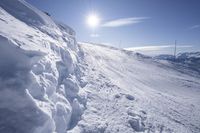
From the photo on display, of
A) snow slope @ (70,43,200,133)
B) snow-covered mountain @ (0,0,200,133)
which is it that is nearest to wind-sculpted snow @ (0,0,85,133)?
snow-covered mountain @ (0,0,200,133)

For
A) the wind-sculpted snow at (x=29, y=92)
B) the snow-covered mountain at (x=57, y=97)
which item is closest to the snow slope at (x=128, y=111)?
the snow-covered mountain at (x=57, y=97)

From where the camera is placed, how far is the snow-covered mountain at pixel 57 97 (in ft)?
28.6

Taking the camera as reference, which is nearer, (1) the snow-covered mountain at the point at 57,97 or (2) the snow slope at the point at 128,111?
(1) the snow-covered mountain at the point at 57,97

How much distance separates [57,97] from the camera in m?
11.5

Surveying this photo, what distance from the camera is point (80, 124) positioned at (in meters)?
12.3

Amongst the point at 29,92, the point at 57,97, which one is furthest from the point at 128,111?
the point at 29,92

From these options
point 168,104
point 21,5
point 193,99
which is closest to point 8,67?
point 21,5

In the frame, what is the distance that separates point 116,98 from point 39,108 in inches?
354

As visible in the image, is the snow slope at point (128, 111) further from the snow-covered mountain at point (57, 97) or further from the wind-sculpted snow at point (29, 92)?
the wind-sculpted snow at point (29, 92)

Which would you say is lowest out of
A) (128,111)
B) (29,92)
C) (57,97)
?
(128,111)

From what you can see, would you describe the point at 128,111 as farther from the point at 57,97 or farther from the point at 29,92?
the point at 29,92

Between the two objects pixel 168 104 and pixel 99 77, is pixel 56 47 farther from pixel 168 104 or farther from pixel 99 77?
pixel 168 104

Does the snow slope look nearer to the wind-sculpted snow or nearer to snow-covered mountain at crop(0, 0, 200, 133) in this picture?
snow-covered mountain at crop(0, 0, 200, 133)

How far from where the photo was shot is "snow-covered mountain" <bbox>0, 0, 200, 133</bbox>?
8.71 m
